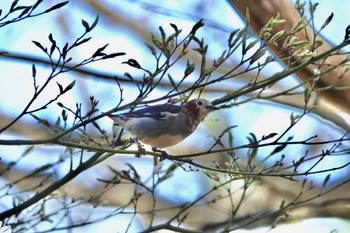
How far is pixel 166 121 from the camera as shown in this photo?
1332 millimetres

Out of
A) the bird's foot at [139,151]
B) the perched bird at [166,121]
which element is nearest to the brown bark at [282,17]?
the perched bird at [166,121]

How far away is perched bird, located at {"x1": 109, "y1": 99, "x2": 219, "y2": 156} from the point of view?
4.27ft

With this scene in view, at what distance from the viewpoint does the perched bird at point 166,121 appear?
130 cm

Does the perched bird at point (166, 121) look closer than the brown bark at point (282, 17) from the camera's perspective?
Yes

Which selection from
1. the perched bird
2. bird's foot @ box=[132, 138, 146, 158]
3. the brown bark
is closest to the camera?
bird's foot @ box=[132, 138, 146, 158]

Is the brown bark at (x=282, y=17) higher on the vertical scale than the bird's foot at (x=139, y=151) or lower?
higher

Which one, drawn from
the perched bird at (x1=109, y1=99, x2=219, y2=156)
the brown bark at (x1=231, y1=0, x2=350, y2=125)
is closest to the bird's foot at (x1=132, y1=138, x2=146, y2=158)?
the perched bird at (x1=109, y1=99, x2=219, y2=156)

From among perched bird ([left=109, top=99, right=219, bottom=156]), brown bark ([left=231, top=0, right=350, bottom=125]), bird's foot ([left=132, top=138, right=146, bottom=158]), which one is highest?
brown bark ([left=231, top=0, right=350, bottom=125])

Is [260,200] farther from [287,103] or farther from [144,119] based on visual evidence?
[144,119]

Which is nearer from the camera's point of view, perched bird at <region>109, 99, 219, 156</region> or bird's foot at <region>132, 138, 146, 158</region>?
bird's foot at <region>132, 138, 146, 158</region>

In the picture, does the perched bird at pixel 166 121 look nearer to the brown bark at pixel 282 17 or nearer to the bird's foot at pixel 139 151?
the bird's foot at pixel 139 151

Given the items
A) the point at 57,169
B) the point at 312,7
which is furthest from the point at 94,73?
the point at 312,7

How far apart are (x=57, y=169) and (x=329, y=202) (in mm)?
1304

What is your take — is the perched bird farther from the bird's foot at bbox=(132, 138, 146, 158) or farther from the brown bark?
the brown bark
